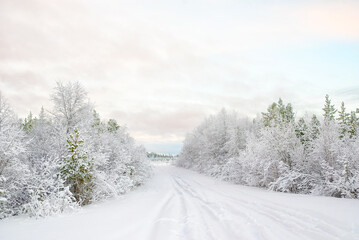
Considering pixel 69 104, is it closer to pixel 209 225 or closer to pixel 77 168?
pixel 77 168

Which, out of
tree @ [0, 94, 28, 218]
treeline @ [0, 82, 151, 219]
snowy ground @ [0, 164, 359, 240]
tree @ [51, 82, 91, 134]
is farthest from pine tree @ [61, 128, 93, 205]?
tree @ [51, 82, 91, 134]

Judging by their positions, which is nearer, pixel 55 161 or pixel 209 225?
pixel 209 225

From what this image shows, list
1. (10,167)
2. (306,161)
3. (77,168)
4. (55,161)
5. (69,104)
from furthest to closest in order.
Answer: (306,161), (69,104), (55,161), (77,168), (10,167)

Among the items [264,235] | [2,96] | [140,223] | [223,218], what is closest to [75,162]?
[2,96]

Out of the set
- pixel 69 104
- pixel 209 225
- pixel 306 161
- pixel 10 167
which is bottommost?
pixel 209 225

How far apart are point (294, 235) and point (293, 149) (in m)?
14.5

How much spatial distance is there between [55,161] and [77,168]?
151cm

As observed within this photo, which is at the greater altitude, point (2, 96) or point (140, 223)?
point (2, 96)

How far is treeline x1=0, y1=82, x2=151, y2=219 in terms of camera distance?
938 cm

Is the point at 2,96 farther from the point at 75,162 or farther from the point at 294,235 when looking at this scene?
the point at 294,235

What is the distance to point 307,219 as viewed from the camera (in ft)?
21.9

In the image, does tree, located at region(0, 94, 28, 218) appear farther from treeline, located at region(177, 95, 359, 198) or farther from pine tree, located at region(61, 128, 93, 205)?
treeline, located at region(177, 95, 359, 198)

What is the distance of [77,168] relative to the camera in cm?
1170

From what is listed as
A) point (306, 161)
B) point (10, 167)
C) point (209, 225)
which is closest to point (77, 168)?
point (10, 167)
